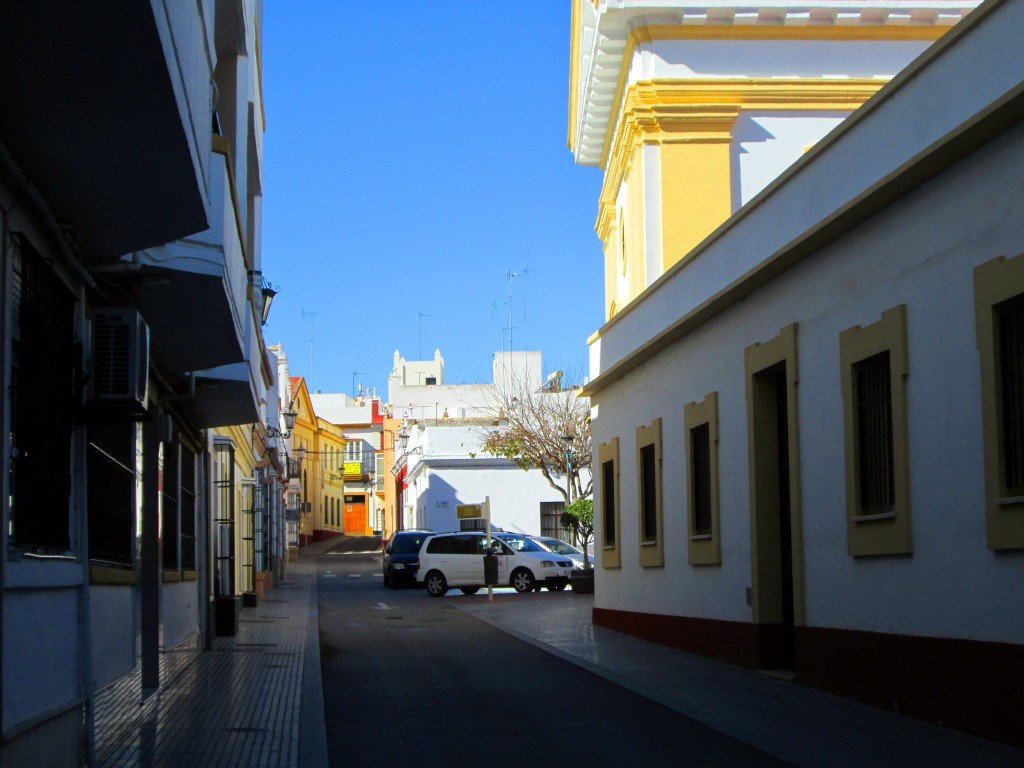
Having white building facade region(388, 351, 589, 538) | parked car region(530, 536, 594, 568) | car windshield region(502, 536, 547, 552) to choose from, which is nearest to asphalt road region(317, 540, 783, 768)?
car windshield region(502, 536, 547, 552)

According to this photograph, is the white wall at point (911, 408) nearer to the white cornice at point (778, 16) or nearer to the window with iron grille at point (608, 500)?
the window with iron grille at point (608, 500)

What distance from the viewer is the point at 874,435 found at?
38.5 feet

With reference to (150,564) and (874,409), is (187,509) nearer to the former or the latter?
(150,564)

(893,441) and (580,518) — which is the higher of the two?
(893,441)

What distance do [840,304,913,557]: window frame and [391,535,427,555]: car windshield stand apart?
95.2 ft

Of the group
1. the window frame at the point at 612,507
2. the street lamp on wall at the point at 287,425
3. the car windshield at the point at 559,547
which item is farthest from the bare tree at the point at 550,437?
the window frame at the point at 612,507

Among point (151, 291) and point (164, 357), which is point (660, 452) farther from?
point (151, 291)

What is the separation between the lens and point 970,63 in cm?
985

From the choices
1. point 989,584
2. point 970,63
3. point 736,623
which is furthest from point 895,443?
point 736,623

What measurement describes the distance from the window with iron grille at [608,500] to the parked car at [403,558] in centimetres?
1721

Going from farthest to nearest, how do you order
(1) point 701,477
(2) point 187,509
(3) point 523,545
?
(3) point 523,545 < (2) point 187,509 < (1) point 701,477

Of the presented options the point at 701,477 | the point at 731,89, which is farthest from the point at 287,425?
the point at 701,477

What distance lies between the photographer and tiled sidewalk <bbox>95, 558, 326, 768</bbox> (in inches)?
373

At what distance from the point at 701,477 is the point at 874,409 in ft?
17.3
